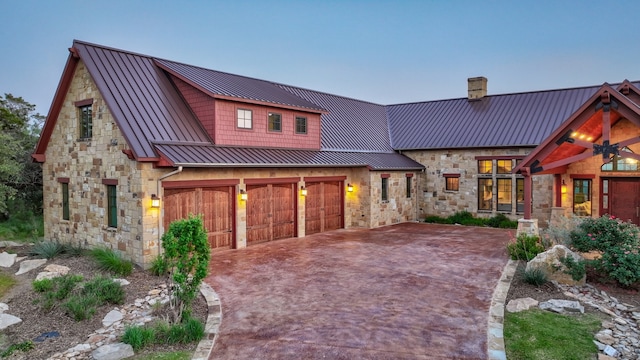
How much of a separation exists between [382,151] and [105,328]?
16.8 metres

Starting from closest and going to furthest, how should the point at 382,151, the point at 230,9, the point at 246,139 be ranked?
the point at 246,139, the point at 382,151, the point at 230,9

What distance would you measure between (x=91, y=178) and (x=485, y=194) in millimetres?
17614

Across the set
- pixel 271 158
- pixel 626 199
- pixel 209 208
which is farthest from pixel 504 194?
pixel 209 208

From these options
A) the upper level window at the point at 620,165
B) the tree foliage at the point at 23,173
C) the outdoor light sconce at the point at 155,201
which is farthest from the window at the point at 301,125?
the upper level window at the point at 620,165

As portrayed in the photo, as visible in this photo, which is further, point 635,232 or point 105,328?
point 635,232

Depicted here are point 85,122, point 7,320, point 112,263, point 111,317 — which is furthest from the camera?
point 85,122

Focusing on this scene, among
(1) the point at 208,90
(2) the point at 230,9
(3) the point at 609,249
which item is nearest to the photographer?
(3) the point at 609,249

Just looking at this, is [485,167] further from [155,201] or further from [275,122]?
[155,201]

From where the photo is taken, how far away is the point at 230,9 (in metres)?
42.9

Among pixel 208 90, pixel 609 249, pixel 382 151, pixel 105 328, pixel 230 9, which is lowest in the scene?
pixel 105 328

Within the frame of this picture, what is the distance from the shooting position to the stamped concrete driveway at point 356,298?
246 inches

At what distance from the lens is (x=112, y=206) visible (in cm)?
1227

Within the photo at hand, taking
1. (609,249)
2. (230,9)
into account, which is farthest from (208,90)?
(230,9)

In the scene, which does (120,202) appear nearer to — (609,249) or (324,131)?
(324,131)
